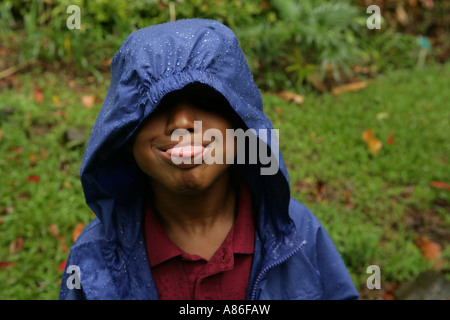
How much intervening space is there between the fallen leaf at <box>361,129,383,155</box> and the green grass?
48mm

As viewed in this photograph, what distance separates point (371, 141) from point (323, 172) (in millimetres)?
637

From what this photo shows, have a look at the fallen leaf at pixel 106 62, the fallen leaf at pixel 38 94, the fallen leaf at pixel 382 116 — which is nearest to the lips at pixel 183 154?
the fallen leaf at pixel 38 94

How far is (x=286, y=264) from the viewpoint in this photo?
1792mm

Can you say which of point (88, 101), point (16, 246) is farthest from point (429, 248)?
point (88, 101)

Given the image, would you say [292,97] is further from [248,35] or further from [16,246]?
[16,246]

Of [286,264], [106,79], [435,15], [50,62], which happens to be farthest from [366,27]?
[286,264]

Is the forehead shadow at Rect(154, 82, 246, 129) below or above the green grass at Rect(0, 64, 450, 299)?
above

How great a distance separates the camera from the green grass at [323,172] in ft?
9.37

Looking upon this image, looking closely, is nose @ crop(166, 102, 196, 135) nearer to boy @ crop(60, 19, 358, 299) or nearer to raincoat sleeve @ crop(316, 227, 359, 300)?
boy @ crop(60, 19, 358, 299)

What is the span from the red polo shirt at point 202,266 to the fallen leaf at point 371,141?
2343mm

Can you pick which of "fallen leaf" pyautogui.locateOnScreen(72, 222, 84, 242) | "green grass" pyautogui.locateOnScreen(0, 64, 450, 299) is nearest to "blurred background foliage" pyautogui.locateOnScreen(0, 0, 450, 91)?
"green grass" pyautogui.locateOnScreen(0, 64, 450, 299)

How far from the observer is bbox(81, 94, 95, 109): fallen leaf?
4.16 meters

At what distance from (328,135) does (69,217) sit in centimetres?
231

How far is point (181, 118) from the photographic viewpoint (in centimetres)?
140
